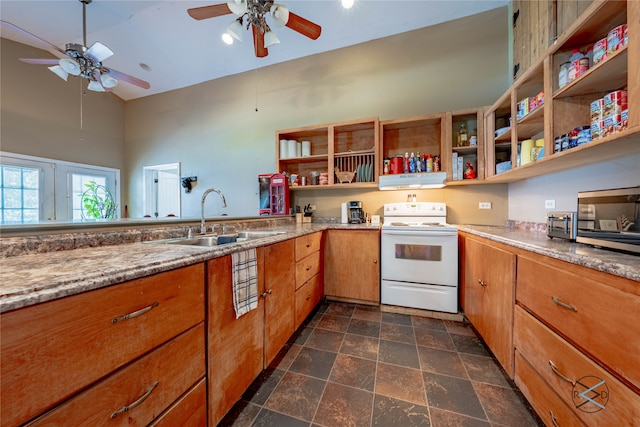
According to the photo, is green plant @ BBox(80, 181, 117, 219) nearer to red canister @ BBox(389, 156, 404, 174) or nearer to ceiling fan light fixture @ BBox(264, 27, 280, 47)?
ceiling fan light fixture @ BBox(264, 27, 280, 47)

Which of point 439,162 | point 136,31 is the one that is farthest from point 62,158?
point 439,162

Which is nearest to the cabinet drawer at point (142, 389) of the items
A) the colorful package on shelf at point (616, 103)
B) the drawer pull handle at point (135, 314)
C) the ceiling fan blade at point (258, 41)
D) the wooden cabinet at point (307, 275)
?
the drawer pull handle at point (135, 314)

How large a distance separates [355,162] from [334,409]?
242 cm

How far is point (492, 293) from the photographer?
1524mm

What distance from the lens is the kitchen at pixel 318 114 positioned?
97.7 inches

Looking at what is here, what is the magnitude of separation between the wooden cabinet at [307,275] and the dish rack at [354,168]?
34.9 inches

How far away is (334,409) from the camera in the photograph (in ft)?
3.93

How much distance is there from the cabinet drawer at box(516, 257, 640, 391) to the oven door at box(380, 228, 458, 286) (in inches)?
40.6

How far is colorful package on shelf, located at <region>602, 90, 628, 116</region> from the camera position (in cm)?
99

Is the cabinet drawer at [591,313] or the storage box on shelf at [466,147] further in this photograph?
the storage box on shelf at [466,147]

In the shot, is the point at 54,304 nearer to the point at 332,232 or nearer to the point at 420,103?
the point at 332,232

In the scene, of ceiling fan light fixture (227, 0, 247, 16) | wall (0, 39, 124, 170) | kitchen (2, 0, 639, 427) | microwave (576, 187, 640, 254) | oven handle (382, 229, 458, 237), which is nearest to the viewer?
microwave (576, 187, 640, 254)

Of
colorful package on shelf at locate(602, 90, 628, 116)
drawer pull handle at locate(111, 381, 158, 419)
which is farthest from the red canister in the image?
drawer pull handle at locate(111, 381, 158, 419)

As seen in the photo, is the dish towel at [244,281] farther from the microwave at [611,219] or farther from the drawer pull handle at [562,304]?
the microwave at [611,219]
